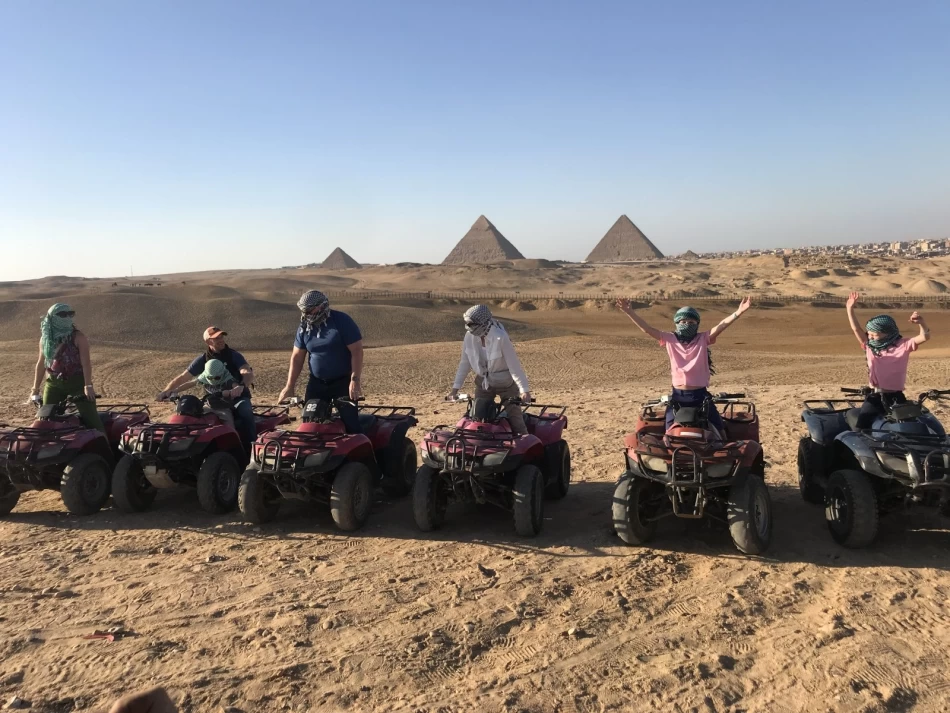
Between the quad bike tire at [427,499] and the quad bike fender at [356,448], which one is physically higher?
the quad bike fender at [356,448]

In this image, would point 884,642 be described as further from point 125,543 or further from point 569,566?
point 125,543

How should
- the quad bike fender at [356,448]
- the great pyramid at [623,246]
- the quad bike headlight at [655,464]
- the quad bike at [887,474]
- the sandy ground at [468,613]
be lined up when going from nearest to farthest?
the sandy ground at [468,613]
the quad bike at [887,474]
the quad bike headlight at [655,464]
the quad bike fender at [356,448]
the great pyramid at [623,246]

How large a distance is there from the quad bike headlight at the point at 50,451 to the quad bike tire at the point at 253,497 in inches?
69.3

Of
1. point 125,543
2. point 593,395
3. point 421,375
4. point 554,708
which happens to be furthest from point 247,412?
point 421,375

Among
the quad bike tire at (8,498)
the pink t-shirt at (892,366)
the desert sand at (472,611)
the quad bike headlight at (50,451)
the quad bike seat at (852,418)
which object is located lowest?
the desert sand at (472,611)

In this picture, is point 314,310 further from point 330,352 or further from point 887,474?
point 887,474

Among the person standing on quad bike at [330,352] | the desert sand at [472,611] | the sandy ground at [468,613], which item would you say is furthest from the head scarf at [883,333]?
the person standing on quad bike at [330,352]

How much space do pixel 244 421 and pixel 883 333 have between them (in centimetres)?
598

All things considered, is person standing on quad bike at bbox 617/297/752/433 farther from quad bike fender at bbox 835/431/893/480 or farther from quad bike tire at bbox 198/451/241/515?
quad bike tire at bbox 198/451/241/515

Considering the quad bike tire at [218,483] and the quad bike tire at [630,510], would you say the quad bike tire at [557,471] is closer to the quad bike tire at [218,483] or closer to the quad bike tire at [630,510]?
the quad bike tire at [630,510]

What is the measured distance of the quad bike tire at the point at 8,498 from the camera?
22.0 ft

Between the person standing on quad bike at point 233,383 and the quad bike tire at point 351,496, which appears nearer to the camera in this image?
the quad bike tire at point 351,496

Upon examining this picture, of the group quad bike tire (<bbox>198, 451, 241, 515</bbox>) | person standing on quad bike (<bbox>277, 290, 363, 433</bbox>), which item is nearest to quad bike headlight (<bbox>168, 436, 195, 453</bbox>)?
quad bike tire (<bbox>198, 451, 241, 515</bbox>)

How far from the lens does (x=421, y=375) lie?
1900 centimetres
